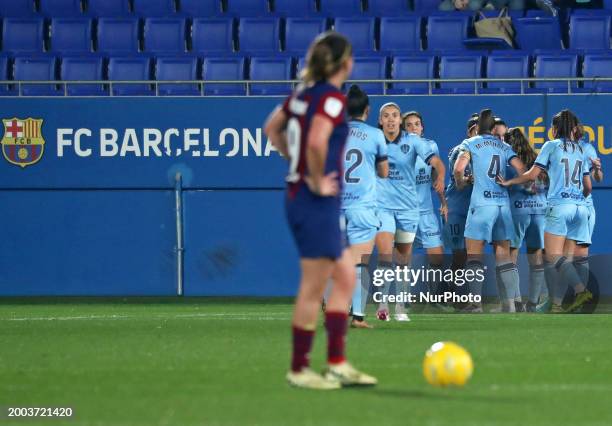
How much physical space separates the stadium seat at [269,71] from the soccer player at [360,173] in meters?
→ 7.54

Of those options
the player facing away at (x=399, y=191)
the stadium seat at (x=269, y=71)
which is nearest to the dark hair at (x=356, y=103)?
the player facing away at (x=399, y=191)

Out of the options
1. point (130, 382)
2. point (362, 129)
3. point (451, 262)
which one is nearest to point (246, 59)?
point (451, 262)

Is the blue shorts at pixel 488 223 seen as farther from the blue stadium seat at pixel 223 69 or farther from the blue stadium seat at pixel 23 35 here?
the blue stadium seat at pixel 23 35

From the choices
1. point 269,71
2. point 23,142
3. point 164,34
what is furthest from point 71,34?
point 269,71

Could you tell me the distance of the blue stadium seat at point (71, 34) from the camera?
69.1 feet

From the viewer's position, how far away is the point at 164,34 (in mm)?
21062

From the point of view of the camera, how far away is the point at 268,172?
19375mm

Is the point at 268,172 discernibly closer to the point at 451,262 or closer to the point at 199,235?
the point at 199,235

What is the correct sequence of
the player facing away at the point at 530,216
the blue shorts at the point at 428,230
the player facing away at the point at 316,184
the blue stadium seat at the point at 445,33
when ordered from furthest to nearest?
the blue stadium seat at the point at 445,33, the player facing away at the point at 530,216, the blue shorts at the point at 428,230, the player facing away at the point at 316,184

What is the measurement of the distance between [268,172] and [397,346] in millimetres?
8995

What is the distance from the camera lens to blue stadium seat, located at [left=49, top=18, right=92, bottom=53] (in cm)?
2105

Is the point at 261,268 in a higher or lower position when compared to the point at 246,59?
lower

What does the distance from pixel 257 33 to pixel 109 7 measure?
253 cm

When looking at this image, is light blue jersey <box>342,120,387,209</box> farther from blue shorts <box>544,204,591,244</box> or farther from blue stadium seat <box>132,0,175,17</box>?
blue stadium seat <box>132,0,175,17</box>
